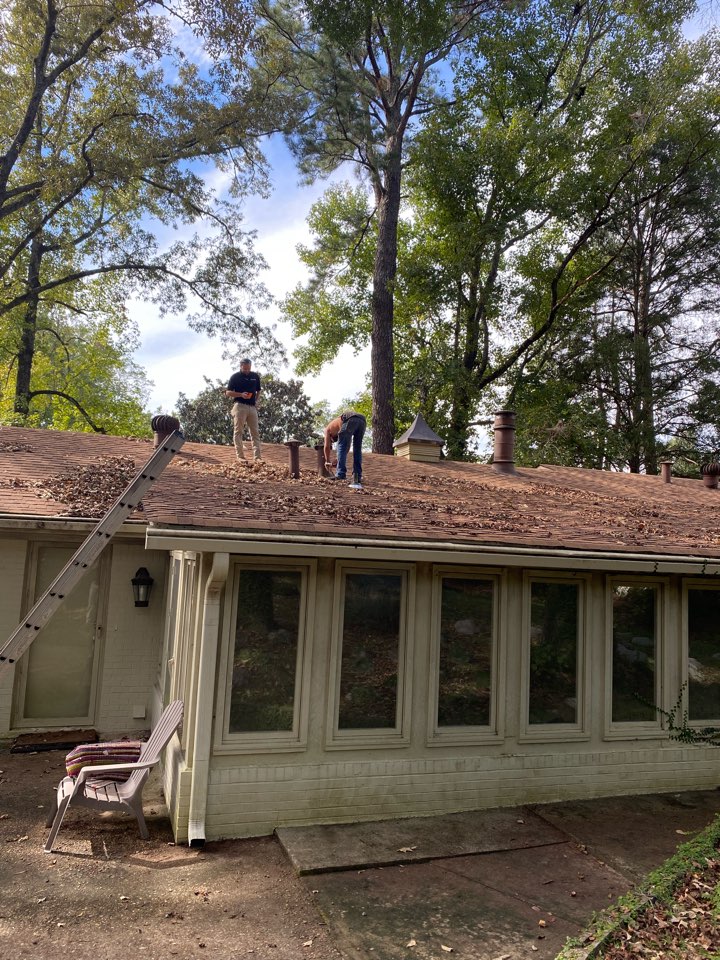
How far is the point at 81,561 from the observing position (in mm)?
5297

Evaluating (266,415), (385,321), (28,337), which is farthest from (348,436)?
(266,415)

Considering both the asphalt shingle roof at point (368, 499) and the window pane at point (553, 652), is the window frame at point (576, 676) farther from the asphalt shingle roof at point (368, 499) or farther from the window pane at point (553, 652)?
the asphalt shingle roof at point (368, 499)

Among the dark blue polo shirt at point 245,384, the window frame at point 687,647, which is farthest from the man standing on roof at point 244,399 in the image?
the window frame at point 687,647

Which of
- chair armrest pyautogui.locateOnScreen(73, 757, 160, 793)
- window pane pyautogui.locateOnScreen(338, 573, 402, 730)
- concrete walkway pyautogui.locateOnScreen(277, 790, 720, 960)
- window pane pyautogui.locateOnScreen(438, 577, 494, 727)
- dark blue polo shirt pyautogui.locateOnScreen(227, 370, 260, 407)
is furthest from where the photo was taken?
dark blue polo shirt pyautogui.locateOnScreen(227, 370, 260, 407)

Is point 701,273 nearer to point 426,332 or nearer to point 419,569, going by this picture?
point 426,332

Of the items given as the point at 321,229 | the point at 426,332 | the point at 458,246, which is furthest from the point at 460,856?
the point at 321,229

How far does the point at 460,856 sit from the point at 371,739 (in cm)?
122

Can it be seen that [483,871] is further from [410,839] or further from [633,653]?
[633,653]

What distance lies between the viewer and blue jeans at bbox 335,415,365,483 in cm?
926

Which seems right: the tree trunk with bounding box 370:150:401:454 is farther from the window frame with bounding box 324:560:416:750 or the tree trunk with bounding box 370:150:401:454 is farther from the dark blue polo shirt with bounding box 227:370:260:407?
the window frame with bounding box 324:560:416:750

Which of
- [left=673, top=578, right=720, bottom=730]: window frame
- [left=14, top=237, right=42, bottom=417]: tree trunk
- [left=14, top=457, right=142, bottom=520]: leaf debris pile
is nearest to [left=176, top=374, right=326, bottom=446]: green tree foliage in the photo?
[left=14, top=237, right=42, bottom=417]: tree trunk

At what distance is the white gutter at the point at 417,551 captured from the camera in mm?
5637

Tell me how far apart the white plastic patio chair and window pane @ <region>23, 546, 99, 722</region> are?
10.3 ft

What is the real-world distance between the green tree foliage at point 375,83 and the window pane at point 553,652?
13.4 m
